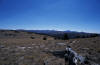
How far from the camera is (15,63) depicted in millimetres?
5254

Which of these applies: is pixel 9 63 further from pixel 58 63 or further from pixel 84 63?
pixel 84 63

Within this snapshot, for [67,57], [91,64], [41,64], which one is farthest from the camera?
[41,64]

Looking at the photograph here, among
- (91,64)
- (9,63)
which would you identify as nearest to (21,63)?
(9,63)

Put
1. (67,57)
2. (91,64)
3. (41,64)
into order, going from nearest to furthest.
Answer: (91,64) → (67,57) → (41,64)

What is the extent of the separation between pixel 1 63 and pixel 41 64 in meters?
2.98

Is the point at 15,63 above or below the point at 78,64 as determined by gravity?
below

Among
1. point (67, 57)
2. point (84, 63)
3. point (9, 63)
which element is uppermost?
point (84, 63)

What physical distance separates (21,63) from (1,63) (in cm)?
147

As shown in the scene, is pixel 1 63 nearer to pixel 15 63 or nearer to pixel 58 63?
pixel 15 63

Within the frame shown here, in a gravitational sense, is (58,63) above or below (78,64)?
below

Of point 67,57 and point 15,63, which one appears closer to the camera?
point 67,57

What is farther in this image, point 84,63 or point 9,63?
point 9,63

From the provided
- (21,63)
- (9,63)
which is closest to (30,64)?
(21,63)

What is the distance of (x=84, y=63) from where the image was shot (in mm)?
3215
